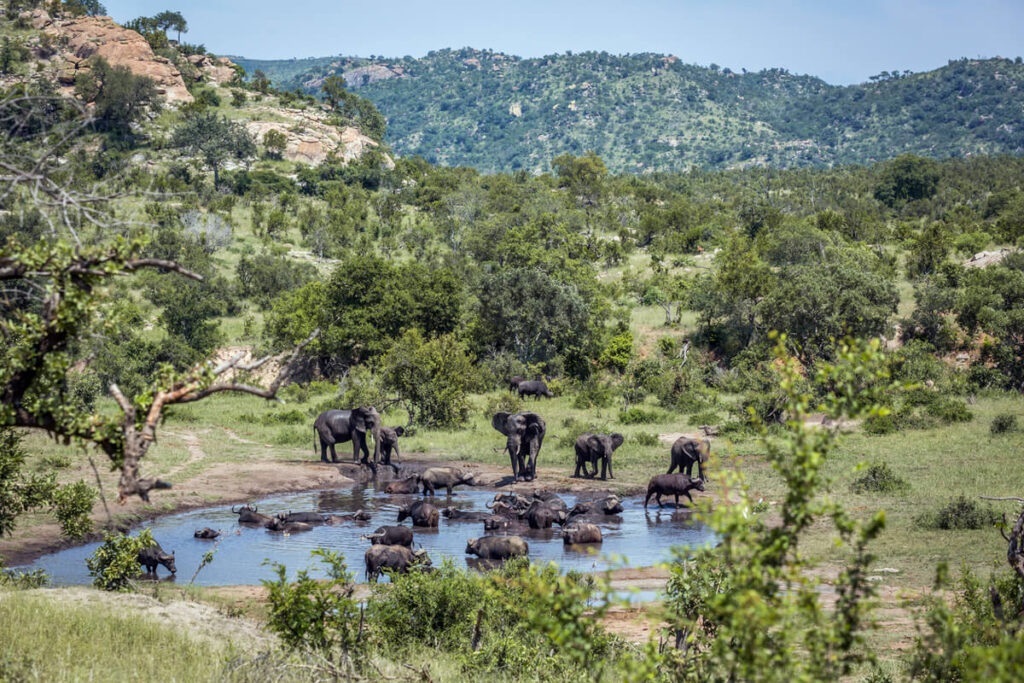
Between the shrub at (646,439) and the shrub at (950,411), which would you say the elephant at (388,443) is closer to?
the shrub at (646,439)

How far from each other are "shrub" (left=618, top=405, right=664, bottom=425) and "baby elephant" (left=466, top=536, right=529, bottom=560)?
1441 centimetres

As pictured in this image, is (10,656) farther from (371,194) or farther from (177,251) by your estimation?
(371,194)

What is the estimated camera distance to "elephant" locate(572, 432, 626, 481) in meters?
23.4

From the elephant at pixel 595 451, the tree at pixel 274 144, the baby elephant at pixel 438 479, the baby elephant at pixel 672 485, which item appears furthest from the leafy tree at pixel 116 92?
the baby elephant at pixel 672 485

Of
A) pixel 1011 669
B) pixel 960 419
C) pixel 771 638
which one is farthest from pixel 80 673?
pixel 960 419

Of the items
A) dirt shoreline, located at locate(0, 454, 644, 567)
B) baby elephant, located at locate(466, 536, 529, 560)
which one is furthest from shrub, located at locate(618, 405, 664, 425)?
baby elephant, located at locate(466, 536, 529, 560)

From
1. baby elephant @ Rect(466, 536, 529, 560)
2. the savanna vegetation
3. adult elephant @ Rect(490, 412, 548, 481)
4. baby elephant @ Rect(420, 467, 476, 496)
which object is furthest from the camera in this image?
adult elephant @ Rect(490, 412, 548, 481)

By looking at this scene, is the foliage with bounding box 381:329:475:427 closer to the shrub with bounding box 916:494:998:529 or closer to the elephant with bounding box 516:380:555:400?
the elephant with bounding box 516:380:555:400

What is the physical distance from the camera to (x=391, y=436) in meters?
25.2

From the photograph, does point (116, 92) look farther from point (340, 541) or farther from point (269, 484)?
point (340, 541)

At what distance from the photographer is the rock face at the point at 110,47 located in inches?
3686

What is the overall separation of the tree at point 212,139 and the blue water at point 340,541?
64.3m

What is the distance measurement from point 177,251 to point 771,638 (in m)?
51.1

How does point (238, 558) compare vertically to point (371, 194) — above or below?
below
